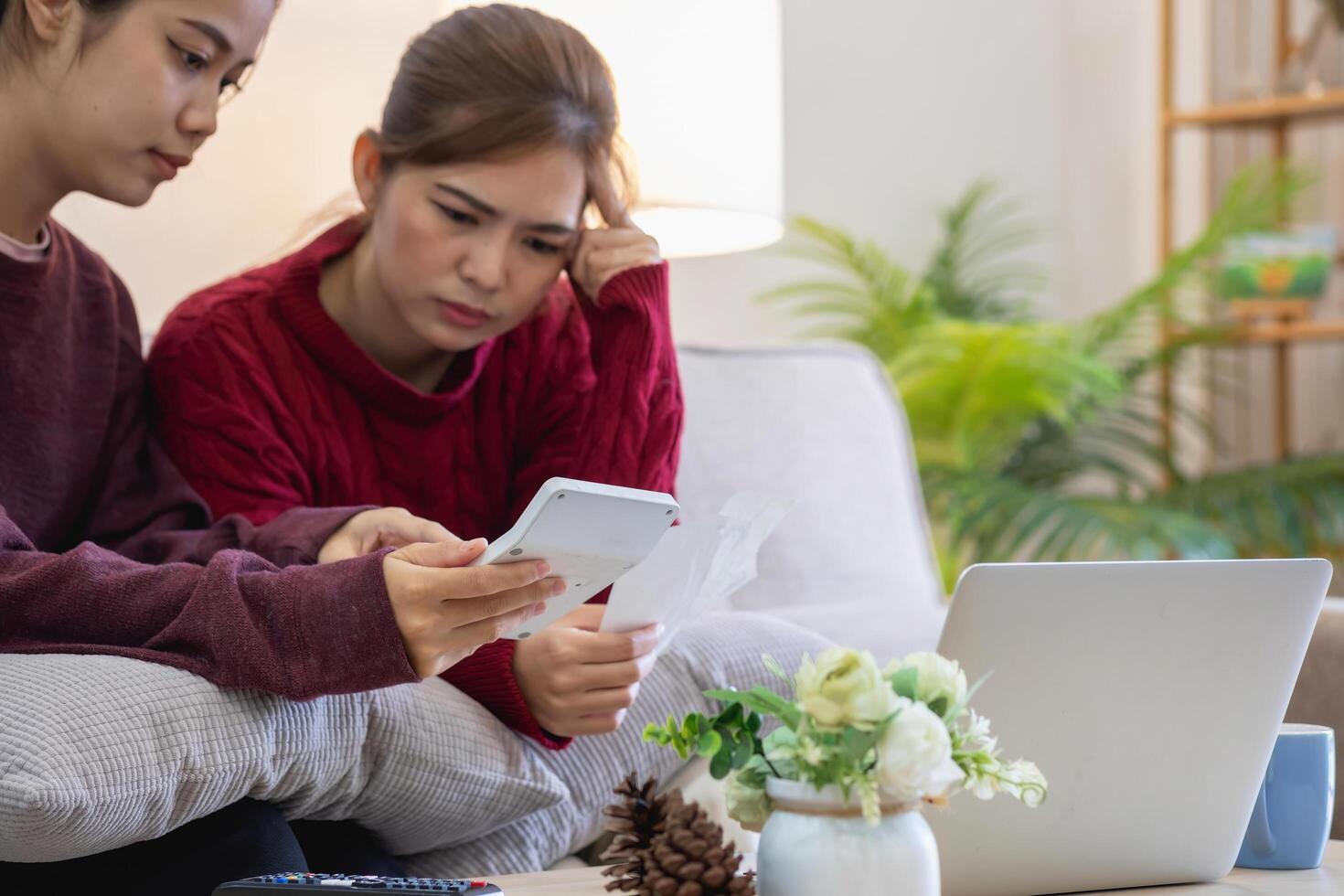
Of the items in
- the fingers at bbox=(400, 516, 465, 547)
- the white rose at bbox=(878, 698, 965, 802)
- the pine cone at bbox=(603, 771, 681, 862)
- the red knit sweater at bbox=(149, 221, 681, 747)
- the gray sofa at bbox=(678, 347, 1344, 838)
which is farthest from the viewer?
the gray sofa at bbox=(678, 347, 1344, 838)

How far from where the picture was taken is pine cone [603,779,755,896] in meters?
0.72

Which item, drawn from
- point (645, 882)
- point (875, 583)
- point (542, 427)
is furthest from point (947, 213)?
point (645, 882)

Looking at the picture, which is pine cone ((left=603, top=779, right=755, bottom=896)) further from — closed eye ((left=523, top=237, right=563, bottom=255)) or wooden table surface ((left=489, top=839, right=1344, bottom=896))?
closed eye ((left=523, top=237, right=563, bottom=255))

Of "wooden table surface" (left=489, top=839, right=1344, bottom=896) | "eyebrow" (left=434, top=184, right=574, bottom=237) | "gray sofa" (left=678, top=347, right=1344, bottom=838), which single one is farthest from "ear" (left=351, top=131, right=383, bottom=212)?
"wooden table surface" (left=489, top=839, right=1344, bottom=896)

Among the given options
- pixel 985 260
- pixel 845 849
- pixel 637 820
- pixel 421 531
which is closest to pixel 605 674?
pixel 421 531

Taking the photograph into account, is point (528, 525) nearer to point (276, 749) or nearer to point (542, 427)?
point (276, 749)

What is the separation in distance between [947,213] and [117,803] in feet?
8.43

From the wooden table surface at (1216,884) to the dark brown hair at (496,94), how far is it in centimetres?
64

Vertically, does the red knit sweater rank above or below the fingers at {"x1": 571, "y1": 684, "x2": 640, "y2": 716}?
above

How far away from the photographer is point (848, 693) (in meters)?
0.64

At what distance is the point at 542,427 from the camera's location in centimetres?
141

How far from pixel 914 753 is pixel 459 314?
77cm

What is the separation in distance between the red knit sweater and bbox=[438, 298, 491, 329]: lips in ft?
0.27

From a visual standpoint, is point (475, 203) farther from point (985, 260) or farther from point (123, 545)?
point (985, 260)
